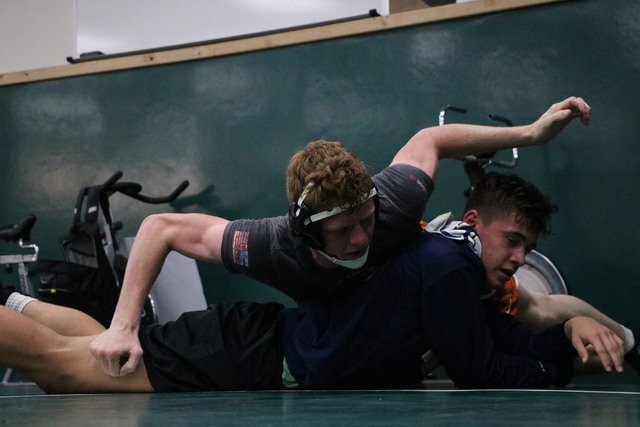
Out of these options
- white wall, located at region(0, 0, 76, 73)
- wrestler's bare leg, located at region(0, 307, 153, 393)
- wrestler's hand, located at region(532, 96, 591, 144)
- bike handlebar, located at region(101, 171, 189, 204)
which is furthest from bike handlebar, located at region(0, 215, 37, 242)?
wrestler's hand, located at region(532, 96, 591, 144)

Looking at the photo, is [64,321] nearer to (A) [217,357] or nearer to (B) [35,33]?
(A) [217,357]

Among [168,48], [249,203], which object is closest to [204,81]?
[168,48]

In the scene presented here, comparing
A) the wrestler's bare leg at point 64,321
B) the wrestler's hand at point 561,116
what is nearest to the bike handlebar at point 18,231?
the wrestler's bare leg at point 64,321

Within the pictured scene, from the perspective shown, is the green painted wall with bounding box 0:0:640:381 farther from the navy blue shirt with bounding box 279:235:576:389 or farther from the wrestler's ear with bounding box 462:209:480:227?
the navy blue shirt with bounding box 279:235:576:389

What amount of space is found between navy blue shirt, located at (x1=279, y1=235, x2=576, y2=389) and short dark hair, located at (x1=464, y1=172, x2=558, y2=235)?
294 mm

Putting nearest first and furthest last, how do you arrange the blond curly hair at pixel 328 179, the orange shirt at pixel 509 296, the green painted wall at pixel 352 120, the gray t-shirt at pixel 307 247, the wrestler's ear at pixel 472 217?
the blond curly hair at pixel 328 179, the gray t-shirt at pixel 307 247, the wrestler's ear at pixel 472 217, the orange shirt at pixel 509 296, the green painted wall at pixel 352 120

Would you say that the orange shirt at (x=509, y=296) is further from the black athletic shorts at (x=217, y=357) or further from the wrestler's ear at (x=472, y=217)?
the black athletic shorts at (x=217, y=357)

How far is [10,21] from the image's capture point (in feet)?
18.4

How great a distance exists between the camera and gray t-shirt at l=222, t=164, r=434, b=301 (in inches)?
92.2

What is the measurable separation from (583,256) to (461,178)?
67 cm

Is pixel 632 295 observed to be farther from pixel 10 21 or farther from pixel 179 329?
pixel 10 21

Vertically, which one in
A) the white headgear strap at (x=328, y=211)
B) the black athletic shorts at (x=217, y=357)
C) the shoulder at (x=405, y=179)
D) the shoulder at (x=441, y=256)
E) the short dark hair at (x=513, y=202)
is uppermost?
the shoulder at (x=405, y=179)

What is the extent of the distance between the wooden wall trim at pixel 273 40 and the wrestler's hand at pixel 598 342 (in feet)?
6.91

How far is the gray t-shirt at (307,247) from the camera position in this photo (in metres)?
2.34
